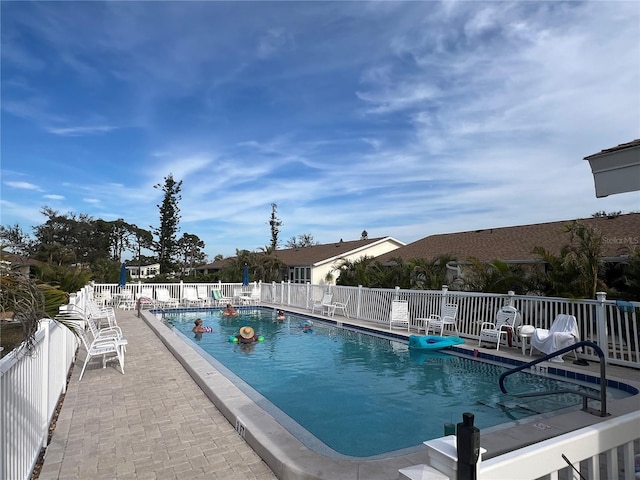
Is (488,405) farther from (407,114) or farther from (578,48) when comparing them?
(407,114)

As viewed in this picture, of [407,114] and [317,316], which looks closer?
[317,316]

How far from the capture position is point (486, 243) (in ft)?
65.0

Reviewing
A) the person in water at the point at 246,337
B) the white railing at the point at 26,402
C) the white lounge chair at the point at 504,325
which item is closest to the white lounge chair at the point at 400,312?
the white lounge chair at the point at 504,325

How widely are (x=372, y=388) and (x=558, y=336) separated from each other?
3.63 metres

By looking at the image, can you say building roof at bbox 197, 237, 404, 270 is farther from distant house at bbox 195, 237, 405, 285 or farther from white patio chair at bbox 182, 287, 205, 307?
white patio chair at bbox 182, 287, 205, 307

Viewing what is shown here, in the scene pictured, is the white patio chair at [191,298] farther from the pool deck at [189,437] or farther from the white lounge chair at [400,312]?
the pool deck at [189,437]

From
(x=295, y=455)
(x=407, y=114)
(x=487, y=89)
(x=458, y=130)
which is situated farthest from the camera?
(x=407, y=114)

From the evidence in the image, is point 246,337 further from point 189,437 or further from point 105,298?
point 105,298

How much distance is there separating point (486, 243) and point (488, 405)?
1490 centimetres

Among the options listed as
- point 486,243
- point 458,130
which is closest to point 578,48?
point 458,130

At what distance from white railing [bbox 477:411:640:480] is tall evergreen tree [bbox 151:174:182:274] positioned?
3632cm

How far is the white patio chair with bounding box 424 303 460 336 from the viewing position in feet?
33.9

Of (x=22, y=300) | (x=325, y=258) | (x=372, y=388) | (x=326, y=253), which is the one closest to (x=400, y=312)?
(x=372, y=388)

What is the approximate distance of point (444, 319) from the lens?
34.3 ft
